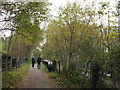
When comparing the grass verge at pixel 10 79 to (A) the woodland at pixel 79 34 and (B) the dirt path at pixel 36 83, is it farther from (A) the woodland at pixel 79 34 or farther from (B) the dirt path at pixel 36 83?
(A) the woodland at pixel 79 34

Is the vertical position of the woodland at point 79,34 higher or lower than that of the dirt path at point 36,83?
higher

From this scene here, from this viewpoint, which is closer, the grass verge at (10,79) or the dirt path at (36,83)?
the grass verge at (10,79)

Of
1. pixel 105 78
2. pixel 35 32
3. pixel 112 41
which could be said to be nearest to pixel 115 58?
pixel 112 41

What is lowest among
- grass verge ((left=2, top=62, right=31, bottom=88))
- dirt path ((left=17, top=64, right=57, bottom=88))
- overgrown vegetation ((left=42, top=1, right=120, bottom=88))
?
dirt path ((left=17, top=64, right=57, bottom=88))

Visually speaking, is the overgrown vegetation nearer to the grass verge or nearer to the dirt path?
the dirt path

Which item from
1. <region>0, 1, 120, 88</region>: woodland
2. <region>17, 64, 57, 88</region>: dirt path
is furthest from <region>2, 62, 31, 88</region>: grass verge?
<region>0, 1, 120, 88</region>: woodland

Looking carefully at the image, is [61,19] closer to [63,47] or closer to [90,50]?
[63,47]

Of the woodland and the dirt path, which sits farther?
the dirt path

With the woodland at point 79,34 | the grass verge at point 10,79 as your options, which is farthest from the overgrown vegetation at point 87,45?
the grass verge at point 10,79

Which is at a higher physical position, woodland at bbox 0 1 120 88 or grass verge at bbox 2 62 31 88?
woodland at bbox 0 1 120 88

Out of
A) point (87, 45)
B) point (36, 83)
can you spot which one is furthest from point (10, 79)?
point (87, 45)

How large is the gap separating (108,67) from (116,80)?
0.70m

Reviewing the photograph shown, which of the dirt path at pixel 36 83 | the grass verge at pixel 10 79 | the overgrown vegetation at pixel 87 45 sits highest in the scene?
the overgrown vegetation at pixel 87 45

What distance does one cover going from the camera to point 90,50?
10.0 m
